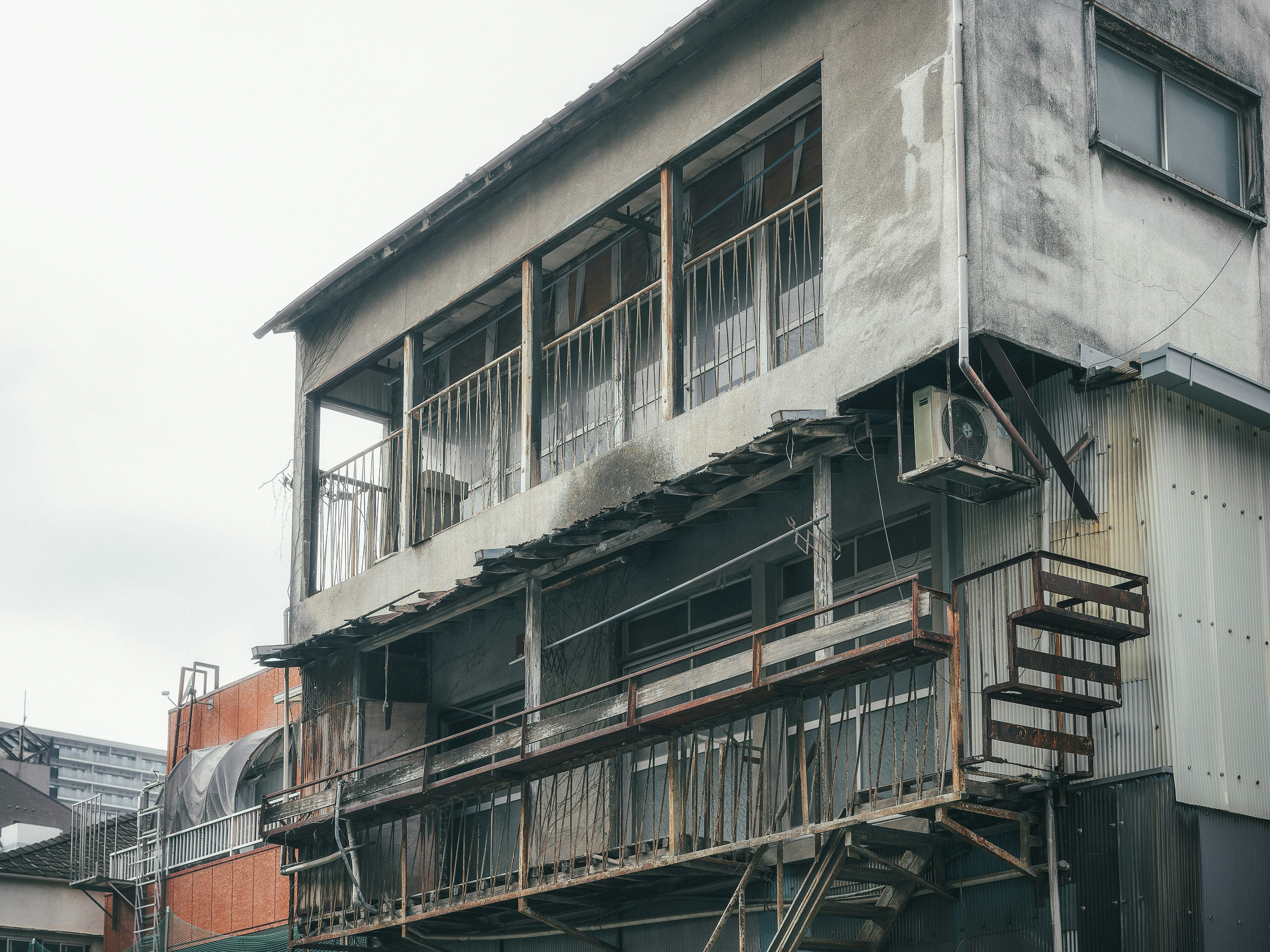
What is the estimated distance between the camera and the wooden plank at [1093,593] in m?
10.3

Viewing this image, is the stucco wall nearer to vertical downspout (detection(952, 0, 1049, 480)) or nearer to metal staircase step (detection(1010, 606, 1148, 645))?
vertical downspout (detection(952, 0, 1049, 480))

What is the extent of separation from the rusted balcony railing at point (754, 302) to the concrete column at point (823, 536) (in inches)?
50.7

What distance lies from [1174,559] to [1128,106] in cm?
391

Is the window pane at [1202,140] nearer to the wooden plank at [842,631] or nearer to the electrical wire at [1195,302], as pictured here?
the electrical wire at [1195,302]

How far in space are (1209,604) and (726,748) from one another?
3727mm

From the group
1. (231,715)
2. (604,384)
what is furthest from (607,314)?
(231,715)

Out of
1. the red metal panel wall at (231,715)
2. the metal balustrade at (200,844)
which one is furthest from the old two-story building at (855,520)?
the red metal panel wall at (231,715)

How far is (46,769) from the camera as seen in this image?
161 feet

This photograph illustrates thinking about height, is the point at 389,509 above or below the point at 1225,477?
above

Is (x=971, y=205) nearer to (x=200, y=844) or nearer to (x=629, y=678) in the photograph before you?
(x=629, y=678)

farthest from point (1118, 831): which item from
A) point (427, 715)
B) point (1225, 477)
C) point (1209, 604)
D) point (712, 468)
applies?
point (427, 715)

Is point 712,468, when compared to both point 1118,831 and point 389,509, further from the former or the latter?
point 389,509

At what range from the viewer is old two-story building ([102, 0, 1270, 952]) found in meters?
10.8

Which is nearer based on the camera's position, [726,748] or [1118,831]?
[1118,831]
